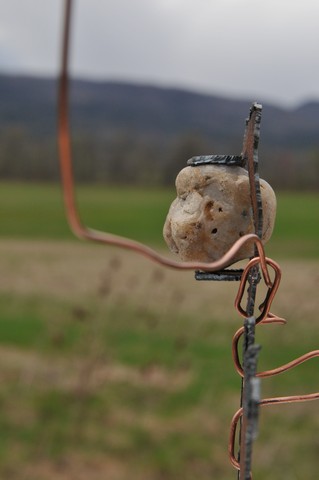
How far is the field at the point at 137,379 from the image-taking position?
211 centimetres

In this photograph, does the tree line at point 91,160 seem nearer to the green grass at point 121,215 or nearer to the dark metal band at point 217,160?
the green grass at point 121,215

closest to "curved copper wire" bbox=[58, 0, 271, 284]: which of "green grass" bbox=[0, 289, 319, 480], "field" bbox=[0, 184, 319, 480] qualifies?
"field" bbox=[0, 184, 319, 480]

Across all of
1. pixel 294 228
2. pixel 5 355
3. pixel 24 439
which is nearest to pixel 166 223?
pixel 24 439

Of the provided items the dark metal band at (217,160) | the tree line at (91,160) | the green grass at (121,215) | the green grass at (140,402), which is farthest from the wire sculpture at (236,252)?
the tree line at (91,160)

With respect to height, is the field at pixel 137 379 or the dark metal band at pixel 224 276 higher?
the field at pixel 137 379

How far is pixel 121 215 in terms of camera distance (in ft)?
31.6

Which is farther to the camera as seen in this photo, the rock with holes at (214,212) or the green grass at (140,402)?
the green grass at (140,402)

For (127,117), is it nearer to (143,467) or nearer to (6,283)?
(6,283)

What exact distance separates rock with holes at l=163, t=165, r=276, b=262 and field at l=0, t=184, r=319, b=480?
953 millimetres

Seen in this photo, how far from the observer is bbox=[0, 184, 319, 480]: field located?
211 centimetres

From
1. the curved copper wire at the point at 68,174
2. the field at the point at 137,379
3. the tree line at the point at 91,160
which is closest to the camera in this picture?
the curved copper wire at the point at 68,174

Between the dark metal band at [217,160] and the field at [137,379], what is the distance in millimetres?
968

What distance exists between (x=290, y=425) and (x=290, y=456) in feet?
0.66

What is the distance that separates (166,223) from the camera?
333 mm
